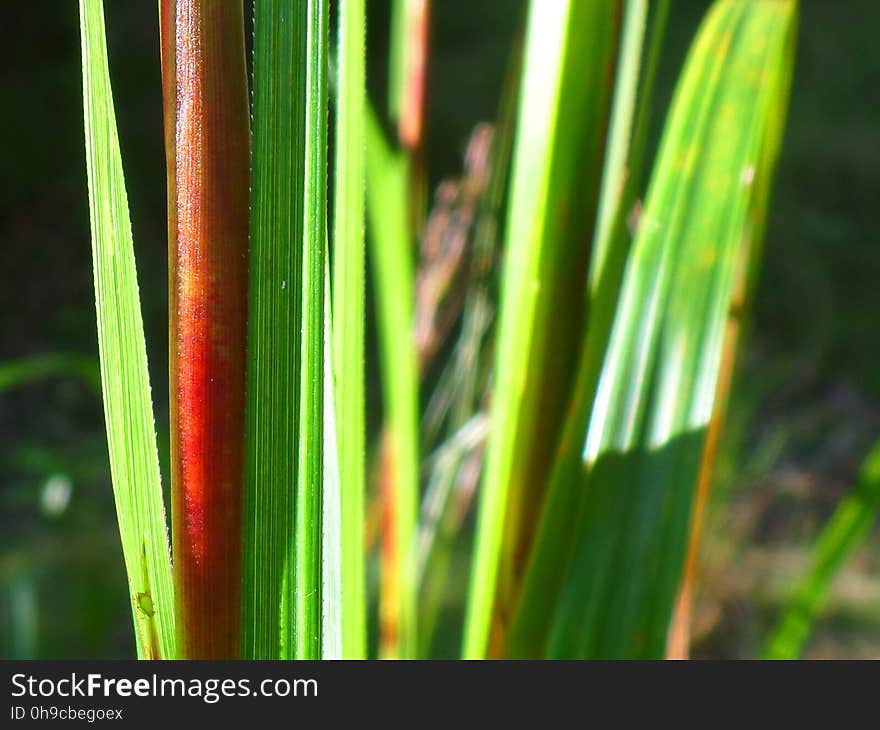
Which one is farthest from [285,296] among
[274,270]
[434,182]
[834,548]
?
[434,182]

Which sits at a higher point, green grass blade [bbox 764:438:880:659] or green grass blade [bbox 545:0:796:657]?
green grass blade [bbox 545:0:796:657]

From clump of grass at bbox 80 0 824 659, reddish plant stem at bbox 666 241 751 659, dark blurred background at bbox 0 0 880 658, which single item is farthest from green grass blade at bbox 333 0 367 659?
dark blurred background at bbox 0 0 880 658

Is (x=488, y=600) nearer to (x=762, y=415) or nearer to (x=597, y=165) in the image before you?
(x=597, y=165)

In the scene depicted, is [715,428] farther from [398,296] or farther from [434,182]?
[434,182]

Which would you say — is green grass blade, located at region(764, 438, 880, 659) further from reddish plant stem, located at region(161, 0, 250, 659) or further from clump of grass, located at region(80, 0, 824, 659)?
reddish plant stem, located at region(161, 0, 250, 659)

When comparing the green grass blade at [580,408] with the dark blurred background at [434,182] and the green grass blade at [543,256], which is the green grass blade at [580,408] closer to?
the green grass blade at [543,256]

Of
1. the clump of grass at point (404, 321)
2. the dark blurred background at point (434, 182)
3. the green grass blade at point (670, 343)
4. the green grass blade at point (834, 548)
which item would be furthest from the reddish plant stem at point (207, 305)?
the dark blurred background at point (434, 182)
